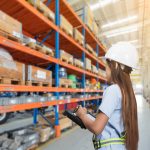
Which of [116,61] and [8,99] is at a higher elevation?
[116,61]

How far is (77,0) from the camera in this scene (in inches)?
377

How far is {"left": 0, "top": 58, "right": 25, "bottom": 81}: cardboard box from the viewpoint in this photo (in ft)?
9.61

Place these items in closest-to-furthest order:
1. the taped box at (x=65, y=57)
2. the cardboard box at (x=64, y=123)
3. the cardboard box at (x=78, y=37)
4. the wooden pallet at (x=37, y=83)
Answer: the wooden pallet at (x=37, y=83), the taped box at (x=65, y=57), the cardboard box at (x=64, y=123), the cardboard box at (x=78, y=37)

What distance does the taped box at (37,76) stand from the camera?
360 cm

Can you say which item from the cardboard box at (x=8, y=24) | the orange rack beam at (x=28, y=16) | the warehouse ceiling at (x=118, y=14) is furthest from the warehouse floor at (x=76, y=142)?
the warehouse ceiling at (x=118, y=14)

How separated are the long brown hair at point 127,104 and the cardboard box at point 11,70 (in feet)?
6.81

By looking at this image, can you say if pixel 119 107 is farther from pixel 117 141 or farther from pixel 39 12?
pixel 39 12

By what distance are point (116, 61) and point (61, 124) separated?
3.83m

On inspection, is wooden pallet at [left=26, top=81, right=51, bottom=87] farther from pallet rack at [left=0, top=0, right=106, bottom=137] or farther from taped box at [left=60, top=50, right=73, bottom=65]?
taped box at [left=60, top=50, right=73, bottom=65]

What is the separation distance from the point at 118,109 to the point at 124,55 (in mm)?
497

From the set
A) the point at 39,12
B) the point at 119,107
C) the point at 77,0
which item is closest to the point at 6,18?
the point at 39,12

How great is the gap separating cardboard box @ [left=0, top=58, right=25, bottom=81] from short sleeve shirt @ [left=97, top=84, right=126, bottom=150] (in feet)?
6.85

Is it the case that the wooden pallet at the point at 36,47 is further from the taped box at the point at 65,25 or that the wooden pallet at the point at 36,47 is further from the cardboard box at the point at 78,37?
the cardboard box at the point at 78,37

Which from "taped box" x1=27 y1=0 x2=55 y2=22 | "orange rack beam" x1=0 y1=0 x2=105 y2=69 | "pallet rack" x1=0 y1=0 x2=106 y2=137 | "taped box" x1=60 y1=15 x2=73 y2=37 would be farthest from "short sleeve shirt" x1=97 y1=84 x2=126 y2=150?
A: "taped box" x1=60 y1=15 x2=73 y2=37
